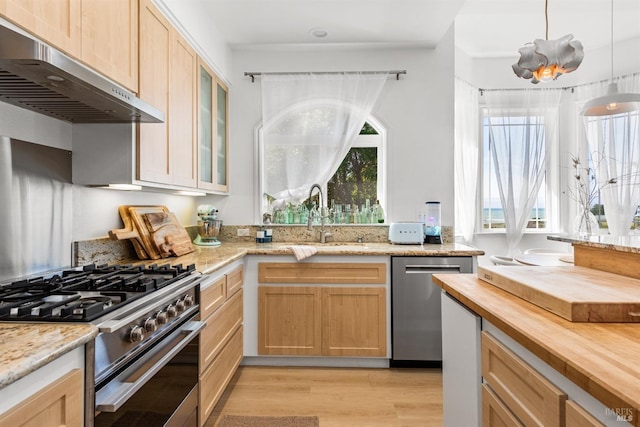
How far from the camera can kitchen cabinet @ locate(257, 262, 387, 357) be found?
282 centimetres

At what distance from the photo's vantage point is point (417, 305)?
2.81m

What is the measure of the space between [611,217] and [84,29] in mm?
5151

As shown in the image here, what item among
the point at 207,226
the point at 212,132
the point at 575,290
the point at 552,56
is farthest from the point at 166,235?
the point at 552,56

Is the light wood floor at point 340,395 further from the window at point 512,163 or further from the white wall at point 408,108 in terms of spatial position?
the window at point 512,163

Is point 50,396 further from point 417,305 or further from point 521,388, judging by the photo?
point 417,305

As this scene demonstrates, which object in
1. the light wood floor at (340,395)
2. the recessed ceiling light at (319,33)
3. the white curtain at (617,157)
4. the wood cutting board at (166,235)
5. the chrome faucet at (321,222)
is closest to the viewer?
the light wood floor at (340,395)

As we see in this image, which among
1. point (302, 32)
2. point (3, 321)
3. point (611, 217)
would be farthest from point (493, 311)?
point (611, 217)

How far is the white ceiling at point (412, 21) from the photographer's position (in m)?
2.75

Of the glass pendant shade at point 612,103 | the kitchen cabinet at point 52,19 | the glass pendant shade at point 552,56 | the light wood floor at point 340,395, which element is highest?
the glass pendant shade at point 552,56

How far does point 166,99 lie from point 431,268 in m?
2.17

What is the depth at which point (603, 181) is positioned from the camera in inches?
167

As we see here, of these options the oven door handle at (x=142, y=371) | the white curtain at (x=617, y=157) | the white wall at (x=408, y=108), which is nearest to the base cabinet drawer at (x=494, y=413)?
the oven door handle at (x=142, y=371)

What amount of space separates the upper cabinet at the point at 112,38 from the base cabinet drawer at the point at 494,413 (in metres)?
1.88

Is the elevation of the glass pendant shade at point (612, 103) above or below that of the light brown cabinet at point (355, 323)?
above
